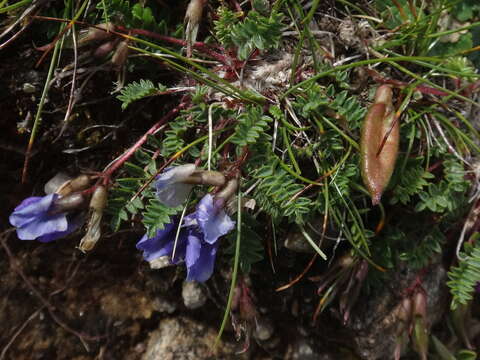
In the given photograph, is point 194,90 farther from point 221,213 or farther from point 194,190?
point 221,213

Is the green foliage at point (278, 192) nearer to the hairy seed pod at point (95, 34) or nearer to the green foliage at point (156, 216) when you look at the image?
the green foliage at point (156, 216)

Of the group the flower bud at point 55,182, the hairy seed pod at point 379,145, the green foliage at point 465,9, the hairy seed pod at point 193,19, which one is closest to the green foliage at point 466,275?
the hairy seed pod at point 379,145

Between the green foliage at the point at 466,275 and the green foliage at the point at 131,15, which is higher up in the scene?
the green foliage at the point at 131,15

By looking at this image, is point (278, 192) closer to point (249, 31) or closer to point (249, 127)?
point (249, 127)

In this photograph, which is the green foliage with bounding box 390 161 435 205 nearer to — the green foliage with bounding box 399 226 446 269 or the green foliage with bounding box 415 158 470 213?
the green foliage with bounding box 415 158 470 213

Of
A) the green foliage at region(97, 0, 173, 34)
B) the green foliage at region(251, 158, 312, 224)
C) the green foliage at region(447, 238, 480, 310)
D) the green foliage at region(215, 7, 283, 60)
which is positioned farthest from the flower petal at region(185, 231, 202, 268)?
the green foliage at region(447, 238, 480, 310)
